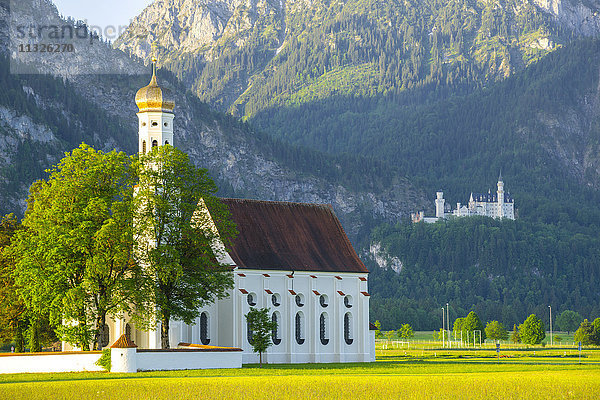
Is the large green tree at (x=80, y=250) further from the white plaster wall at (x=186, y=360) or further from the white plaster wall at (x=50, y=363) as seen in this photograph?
the white plaster wall at (x=186, y=360)

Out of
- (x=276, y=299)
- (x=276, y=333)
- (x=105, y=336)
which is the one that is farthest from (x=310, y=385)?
(x=276, y=299)

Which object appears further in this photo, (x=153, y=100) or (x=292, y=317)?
(x=292, y=317)

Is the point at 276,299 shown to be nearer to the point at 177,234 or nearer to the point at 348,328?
the point at 348,328

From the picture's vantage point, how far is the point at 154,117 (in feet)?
339

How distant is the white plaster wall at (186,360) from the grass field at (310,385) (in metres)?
2.18

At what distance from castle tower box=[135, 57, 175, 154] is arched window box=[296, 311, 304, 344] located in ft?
64.2

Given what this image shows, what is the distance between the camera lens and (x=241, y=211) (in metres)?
108

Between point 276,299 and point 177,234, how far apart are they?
16.7 metres

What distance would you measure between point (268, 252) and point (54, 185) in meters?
23.2

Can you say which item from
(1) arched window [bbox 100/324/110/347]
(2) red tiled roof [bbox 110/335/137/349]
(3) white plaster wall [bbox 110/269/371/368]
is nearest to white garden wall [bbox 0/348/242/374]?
(2) red tiled roof [bbox 110/335/137/349]

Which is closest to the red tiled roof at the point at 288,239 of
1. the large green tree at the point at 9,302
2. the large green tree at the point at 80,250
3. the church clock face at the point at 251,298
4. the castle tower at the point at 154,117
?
the church clock face at the point at 251,298

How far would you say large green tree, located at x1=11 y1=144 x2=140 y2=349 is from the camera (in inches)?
3457

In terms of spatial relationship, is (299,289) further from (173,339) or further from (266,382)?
(266,382)

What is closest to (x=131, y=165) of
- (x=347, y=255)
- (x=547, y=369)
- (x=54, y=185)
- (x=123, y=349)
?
(x=54, y=185)
